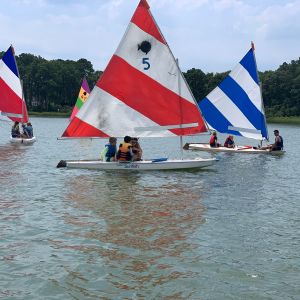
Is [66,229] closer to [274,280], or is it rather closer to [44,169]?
[274,280]

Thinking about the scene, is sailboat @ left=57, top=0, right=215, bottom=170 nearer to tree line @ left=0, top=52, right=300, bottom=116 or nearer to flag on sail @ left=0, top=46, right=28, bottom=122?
flag on sail @ left=0, top=46, right=28, bottom=122

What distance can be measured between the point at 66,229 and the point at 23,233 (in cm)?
109

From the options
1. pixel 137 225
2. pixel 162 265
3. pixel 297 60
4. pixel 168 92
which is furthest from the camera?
pixel 297 60

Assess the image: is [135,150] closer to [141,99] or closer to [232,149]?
[141,99]

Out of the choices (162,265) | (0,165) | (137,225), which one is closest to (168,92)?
(0,165)

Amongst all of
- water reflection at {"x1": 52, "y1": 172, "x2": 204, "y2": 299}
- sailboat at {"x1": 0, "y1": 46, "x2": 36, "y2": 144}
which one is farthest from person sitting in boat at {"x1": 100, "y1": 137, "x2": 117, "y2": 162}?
sailboat at {"x1": 0, "y1": 46, "x2": 36, "y2": 144}

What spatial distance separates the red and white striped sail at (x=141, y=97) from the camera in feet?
77.5

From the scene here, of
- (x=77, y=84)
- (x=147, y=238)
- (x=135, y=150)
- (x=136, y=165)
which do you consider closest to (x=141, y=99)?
(x=135, y=150)

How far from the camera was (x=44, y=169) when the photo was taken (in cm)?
2514

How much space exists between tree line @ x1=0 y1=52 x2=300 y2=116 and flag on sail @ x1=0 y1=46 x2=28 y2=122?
10034 cm

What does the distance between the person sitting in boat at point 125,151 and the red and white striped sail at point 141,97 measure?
1.16 meters

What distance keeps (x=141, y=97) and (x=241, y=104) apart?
14.3 metres

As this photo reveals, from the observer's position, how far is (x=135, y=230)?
496 inches

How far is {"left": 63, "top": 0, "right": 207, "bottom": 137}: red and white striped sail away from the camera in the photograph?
930 inches
